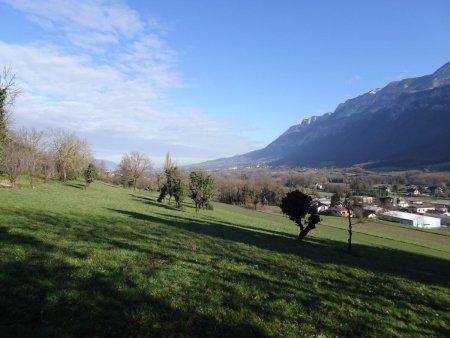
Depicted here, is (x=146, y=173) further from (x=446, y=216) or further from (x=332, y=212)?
(x=446, y=216)

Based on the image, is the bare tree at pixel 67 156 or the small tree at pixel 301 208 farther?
the bare tree at pixel 67 156

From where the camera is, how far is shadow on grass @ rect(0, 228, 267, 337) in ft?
26.9

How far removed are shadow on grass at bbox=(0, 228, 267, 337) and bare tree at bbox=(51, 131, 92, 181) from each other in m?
78.8

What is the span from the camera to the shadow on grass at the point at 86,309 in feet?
26.9

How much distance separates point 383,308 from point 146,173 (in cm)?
12390

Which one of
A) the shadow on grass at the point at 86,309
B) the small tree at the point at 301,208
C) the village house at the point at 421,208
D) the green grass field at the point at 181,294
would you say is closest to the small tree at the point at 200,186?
the small tree at the point at 301,208

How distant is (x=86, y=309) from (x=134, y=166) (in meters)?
115

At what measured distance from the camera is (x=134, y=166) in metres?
120

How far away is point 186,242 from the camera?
2061cm

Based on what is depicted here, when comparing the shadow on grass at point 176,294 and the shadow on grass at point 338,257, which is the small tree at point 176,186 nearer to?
the shadow on grass at point 338,257

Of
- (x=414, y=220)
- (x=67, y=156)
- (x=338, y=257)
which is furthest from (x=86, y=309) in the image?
(x=414, y=220)

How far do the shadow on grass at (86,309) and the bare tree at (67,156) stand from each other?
78.8 metres

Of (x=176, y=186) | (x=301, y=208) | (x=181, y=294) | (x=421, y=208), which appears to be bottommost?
(x=421, y=208)

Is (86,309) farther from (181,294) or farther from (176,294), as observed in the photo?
(181,294)
